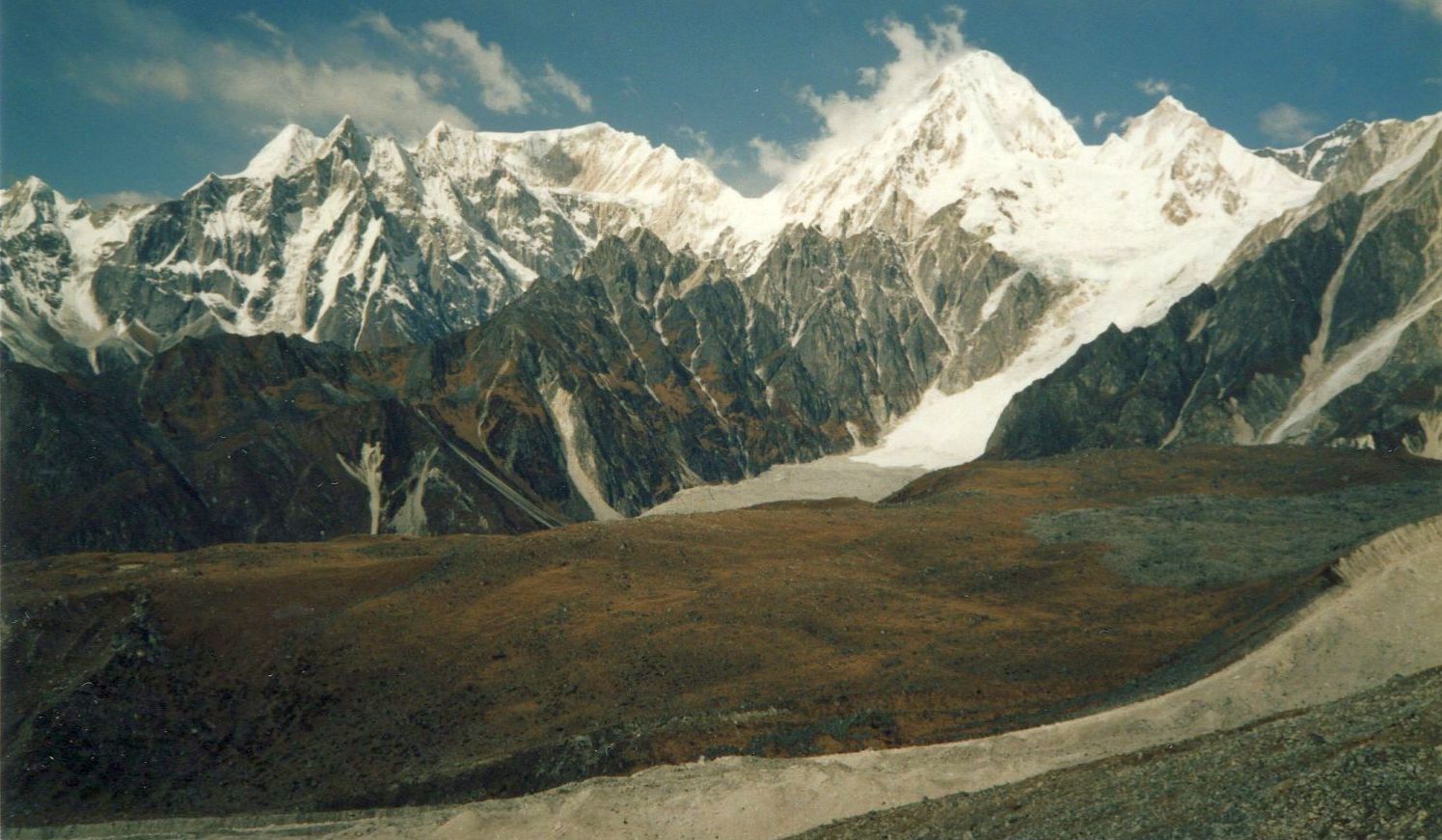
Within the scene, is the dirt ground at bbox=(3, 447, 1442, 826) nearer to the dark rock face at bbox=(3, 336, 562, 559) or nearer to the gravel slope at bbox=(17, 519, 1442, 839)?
the gravel slope at bbox=(17, 519, 1442, 839)

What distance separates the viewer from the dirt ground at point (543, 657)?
4006 cm

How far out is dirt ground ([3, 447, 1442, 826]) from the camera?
40062 millimetres

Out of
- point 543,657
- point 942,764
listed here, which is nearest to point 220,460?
point 543,657

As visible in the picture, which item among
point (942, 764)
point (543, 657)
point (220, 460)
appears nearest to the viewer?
point (942, 764)

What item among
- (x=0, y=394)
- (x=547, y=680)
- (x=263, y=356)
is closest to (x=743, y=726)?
(x=547, y=680)

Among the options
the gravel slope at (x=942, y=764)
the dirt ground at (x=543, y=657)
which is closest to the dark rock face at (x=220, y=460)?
the dirt ground at (x=543, y=657)

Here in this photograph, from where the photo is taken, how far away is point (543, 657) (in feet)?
164

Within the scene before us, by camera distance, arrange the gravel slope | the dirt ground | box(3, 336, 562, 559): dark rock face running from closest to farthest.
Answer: the gravel slope, the dirt ground, box(3, 336, 562, 559): dark rock face

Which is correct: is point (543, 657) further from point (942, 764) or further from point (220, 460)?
point (220, 460)

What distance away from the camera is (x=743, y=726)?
40.1 meters

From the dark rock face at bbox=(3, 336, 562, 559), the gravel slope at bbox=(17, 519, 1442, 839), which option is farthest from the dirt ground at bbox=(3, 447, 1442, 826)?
the dark rock face at bbox=(3, 336, 562, 559)

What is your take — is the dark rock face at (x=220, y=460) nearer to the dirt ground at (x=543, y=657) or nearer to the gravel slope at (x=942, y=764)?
the dirt ground at (x=543, y=657)

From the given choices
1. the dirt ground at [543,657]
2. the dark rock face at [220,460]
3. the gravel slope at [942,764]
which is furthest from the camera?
the dark rock face at [220,460]

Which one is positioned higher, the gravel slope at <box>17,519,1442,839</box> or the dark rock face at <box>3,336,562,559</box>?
the dark rock face at <box>3,336,562,559</box>
